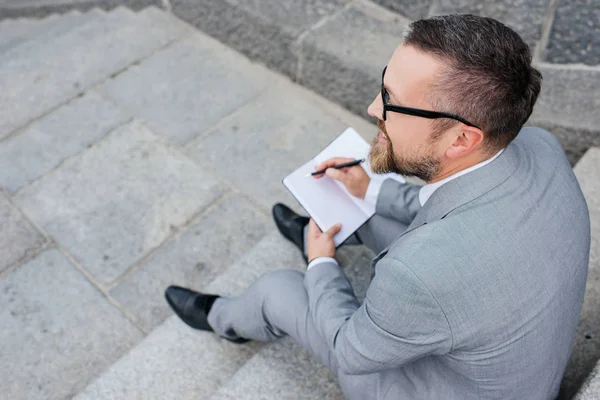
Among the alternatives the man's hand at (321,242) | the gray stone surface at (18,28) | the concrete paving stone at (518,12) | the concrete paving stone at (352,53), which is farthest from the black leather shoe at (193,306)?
the gray stone surface at (18,28)

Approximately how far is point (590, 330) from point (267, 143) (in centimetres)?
201

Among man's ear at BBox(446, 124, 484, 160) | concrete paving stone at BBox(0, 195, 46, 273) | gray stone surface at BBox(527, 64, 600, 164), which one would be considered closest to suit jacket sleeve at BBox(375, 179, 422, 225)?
man's ear at BBox(446, 124, 484, 160)

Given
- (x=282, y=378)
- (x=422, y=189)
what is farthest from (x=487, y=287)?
(x=282, y=378)

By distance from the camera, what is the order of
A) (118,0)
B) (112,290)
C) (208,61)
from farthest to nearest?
(118,0), (208,61), (112,290)

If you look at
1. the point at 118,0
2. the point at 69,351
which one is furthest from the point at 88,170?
the point at 118,0

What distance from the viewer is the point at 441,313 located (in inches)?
48.6

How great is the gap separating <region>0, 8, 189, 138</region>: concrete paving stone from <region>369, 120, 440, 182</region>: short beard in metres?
2.68

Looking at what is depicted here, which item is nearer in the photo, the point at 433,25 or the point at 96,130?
the point at 433,25

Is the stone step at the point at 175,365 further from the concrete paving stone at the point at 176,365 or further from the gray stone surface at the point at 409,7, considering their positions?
the gray stone surface at the point at 409,7

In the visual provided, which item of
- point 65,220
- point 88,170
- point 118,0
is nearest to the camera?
point 65,220

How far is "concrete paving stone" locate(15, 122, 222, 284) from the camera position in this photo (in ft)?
9.14

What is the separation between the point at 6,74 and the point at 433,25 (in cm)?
349

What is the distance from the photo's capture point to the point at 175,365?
217 centimetres

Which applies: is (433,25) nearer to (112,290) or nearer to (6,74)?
(112,290)
